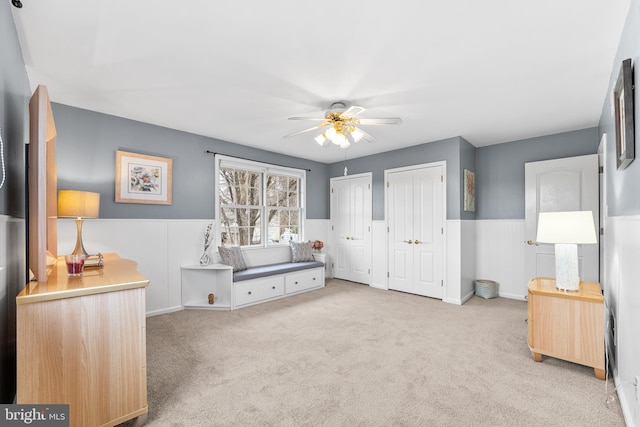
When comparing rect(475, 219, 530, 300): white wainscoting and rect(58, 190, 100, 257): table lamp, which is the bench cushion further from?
rect(475, 219, 530, 300): white wainscoting

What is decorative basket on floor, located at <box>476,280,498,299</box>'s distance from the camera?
14.9ft

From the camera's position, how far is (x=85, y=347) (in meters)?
1.57

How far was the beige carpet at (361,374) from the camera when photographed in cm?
185

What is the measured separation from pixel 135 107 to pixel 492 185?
504cm

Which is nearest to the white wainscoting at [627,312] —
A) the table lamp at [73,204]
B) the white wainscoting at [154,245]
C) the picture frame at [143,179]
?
the table lamp at [73,204]

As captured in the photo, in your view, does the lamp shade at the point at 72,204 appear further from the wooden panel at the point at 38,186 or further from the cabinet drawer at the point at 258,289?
the cabinet drawer at the point at 258,289

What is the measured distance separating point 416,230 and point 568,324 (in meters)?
2.57

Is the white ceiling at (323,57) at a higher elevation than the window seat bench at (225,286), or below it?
higher

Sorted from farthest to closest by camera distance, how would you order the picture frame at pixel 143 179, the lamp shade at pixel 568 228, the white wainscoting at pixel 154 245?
the picture frame at pixel 143 179 < the white wainscoting at pixel 154 245 < the lamp shade at pixel 568 228

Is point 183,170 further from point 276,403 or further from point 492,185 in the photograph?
point 492,185

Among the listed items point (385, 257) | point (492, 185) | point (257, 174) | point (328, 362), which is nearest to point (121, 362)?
point (328, 362)

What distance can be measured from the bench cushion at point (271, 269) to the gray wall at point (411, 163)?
57.5 inches

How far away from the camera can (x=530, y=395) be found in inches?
80.7

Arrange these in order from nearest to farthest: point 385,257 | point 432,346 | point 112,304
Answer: point 112,304 < point 432,346 < point 385,257
